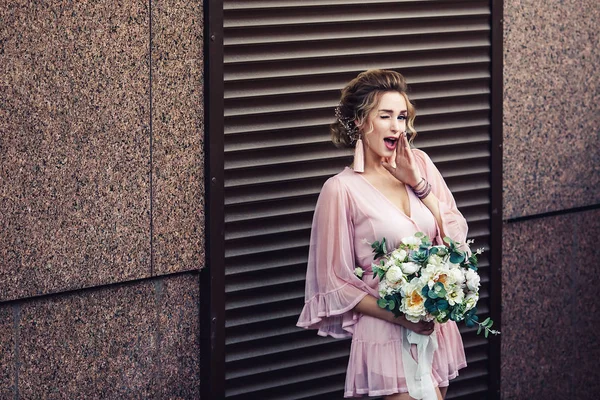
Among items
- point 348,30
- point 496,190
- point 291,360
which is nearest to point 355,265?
point 291,360

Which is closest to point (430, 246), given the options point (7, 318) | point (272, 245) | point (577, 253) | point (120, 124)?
point (272, 245)

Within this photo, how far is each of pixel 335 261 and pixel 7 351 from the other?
149cm

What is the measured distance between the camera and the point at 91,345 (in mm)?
4844

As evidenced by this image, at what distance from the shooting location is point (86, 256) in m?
4.76

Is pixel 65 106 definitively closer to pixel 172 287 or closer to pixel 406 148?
pixel 172 287

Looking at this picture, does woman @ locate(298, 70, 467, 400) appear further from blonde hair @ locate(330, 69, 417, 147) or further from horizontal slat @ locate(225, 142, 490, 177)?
horizontal slat @ locate(225, 142, 490, 177)

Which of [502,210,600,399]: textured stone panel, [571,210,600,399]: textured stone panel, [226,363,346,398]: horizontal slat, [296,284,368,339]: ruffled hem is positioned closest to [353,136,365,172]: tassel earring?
[296,284,368,339]: ruffled hem

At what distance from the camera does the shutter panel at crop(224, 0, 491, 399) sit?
5234 mm

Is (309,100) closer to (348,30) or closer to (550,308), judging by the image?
(348,30)

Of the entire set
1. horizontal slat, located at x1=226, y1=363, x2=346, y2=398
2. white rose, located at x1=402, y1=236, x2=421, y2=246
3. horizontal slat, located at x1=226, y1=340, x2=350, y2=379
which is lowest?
horizontal slat, located at x1=226, y1=363, x2=346, y2=398

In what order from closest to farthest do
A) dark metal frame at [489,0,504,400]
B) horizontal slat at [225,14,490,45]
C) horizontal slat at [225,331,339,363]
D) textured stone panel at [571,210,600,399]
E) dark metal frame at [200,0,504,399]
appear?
dark metal frame at [200,0,504,399] → horizontal slat at [225,14,490,45] → horizontal slat at [225,331,339,363] → dark metal frame at [489,0,504,400] → textured stone panel at [571,210,600,399]

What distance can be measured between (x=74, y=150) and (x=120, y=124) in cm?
26

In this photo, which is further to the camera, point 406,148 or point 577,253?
point 577,253

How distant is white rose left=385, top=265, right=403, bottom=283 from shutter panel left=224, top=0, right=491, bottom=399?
1109mm
